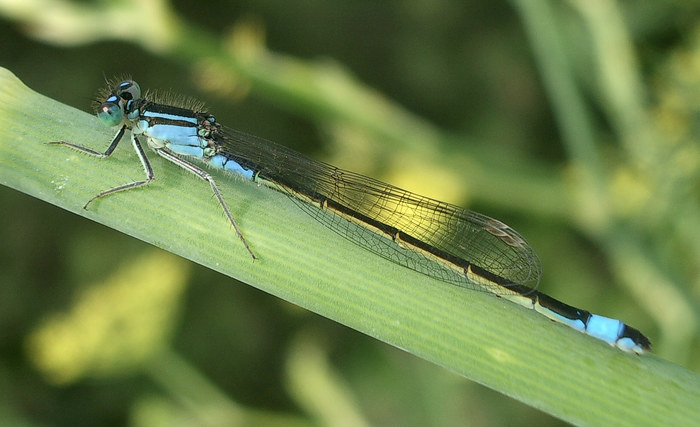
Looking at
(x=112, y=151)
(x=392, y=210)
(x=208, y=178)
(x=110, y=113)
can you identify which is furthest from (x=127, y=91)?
(x=392, y=210)

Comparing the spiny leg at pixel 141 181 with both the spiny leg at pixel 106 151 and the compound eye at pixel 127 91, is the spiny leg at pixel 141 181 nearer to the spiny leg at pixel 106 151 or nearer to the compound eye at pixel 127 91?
the spiny leg at pixel 106 151

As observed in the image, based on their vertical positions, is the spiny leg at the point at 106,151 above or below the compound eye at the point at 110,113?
below

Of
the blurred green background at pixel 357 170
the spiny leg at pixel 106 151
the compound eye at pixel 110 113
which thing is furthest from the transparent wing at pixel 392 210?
the blurred green background at pixel 357 170

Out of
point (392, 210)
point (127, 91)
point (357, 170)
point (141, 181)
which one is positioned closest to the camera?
point (141, 181)

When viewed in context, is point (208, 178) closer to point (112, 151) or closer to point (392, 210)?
point (112, 151)

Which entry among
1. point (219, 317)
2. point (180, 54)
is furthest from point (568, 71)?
point (219, 317)
